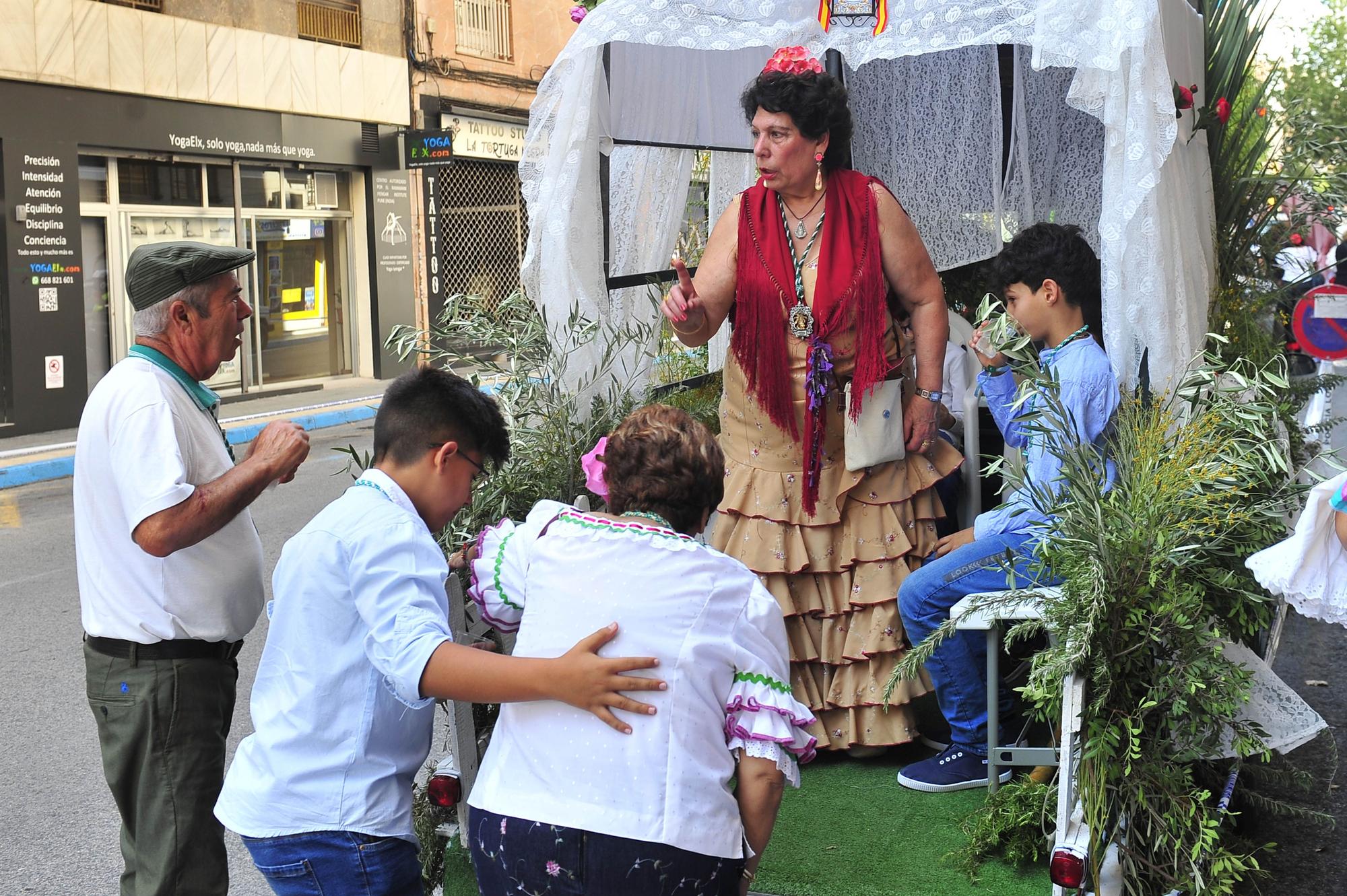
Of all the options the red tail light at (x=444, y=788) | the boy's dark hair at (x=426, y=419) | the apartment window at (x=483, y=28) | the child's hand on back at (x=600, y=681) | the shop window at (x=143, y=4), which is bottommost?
the red tail light at (x=444, y=788)

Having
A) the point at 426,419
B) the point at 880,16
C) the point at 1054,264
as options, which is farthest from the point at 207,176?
the point at 426,419

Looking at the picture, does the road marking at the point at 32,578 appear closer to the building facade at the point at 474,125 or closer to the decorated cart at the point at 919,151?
the decorated cart at the point at 919,151

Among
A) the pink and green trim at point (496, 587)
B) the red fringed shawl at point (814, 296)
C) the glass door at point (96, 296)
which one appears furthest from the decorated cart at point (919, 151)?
the glass door at point (96, 296)

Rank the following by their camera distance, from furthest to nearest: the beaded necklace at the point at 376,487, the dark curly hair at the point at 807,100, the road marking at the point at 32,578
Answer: the road marking at the point at 32,578, the dark curly hair at the point at 807,100, the beaded necklace at the point at 376,487

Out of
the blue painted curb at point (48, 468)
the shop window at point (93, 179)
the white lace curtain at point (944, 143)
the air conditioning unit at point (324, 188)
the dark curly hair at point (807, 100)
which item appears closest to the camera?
the dark curly hair at point (807, 100)

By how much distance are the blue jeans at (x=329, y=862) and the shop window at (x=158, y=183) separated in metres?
13.1

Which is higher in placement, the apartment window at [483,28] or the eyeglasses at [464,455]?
the apartment window at [483,28]

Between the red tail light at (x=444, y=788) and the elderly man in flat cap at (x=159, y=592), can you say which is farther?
the red tail light at (x=444, y=788)

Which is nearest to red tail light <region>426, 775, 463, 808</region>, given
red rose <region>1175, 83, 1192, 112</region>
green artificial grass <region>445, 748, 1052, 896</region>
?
green artificial grass <region>445, 748, 1052, 896</region>

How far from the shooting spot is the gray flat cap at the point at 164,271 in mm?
2812

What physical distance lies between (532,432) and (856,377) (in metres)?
1.06

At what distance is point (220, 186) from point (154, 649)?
13.5 metres

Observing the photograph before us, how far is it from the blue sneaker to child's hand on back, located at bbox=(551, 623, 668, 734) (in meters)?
1.81

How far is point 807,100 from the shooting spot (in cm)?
365
